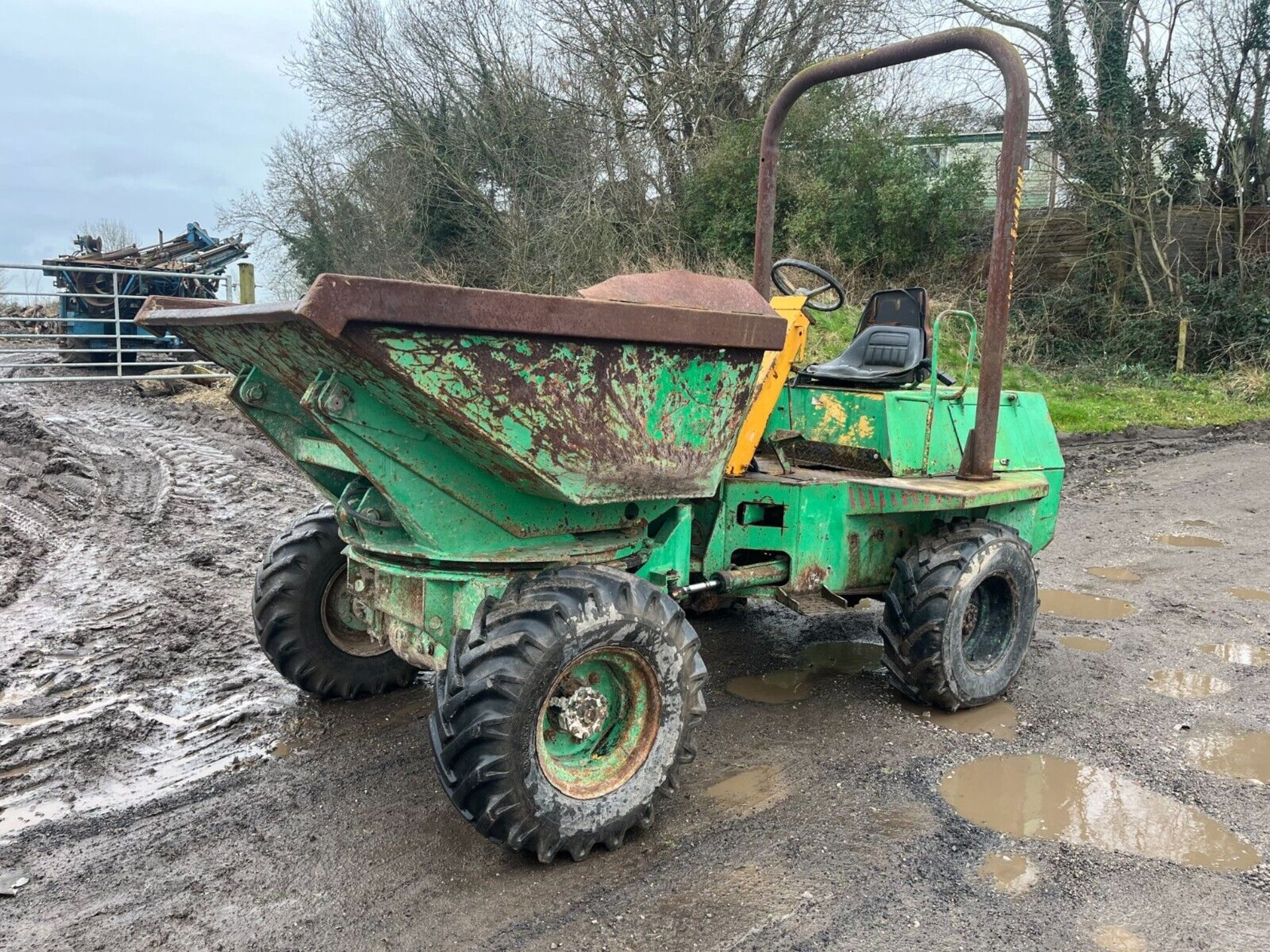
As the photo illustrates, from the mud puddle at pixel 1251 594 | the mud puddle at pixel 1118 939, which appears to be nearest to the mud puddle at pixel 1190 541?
the mud puddle at pixel 1251 594

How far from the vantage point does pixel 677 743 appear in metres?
3.04

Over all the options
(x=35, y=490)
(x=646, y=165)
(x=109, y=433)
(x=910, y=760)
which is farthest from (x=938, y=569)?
(x=646, y=165)

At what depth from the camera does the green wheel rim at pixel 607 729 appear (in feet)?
9.59

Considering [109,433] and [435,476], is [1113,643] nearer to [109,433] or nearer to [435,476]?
[435,476]

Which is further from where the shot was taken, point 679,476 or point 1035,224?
point 1035,224

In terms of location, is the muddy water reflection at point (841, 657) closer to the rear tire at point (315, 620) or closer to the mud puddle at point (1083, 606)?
the mud puddle at point (1083, 606)

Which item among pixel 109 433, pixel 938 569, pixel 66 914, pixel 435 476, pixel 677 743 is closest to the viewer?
pixel 66 914

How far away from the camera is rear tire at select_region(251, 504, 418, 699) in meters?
3.81

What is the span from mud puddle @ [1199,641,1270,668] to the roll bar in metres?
1.78

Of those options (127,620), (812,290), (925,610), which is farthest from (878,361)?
(127,620)

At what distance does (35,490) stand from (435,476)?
20.4 ft

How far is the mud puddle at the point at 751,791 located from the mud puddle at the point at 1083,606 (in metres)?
2.85

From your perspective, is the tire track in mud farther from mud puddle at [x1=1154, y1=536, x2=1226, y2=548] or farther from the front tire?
mud puddle at [x1=1154, y1=536, x2=1226, y2=548]

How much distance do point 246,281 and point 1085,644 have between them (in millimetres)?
12101
